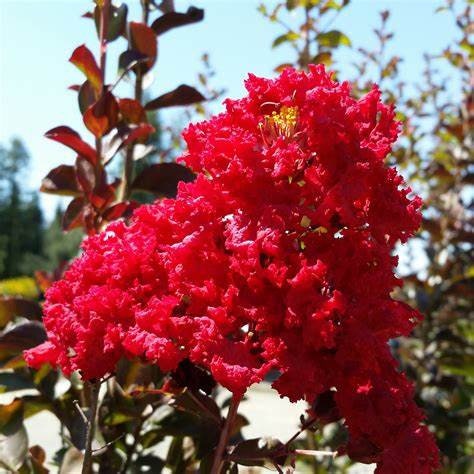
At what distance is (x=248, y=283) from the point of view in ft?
3.18

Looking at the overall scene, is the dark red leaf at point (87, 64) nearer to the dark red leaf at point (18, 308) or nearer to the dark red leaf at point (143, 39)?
the dark red leaf at point (143, 39)

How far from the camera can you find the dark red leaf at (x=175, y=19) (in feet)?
5.49

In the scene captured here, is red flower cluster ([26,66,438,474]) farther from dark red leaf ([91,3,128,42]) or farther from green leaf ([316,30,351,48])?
green leaf ([316,30,351,48])

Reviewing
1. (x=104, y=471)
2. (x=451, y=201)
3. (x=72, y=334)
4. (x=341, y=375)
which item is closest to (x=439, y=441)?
(x=451, y=201)

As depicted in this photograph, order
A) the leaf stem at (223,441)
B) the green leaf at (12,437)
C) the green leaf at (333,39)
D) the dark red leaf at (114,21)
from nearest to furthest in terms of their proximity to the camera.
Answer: the leaf stem at (223,441) → the green leaf at (12,437) → the dark red leaf at (114,21) → the green leaf at (333,39)

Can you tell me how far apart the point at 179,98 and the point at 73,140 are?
29 cm

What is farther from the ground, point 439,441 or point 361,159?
point 361,159

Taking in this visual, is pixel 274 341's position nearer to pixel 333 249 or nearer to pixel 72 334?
pixel 333 249

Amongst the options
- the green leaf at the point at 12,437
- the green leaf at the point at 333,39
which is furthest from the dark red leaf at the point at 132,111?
the green leaf at the point at 333,39

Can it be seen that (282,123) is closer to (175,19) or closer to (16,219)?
(175,19)

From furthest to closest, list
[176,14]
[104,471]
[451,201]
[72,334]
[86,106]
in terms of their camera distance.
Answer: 1. [451,201]
2. [176,14]
3. [86,106]
4. [104,471]
5. [72,334]

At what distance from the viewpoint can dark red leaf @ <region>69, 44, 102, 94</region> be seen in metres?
1.45

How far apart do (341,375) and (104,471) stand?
677mm

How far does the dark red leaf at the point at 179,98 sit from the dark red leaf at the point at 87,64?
0.16m
